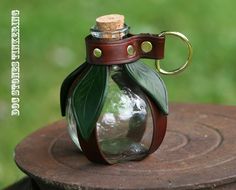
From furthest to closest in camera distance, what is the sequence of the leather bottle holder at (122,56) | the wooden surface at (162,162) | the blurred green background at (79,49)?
the blurred green background at (79,49), the leather bottle holder at (122,56), the wooden surface at (162,162)

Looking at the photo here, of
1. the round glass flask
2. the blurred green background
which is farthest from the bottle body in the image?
the blurred green background

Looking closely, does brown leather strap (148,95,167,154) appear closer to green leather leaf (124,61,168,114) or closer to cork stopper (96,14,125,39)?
green leather leaf (124,61,168,114)

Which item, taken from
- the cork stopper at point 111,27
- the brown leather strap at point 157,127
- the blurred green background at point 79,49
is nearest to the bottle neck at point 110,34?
the cork stopper at point 111,27

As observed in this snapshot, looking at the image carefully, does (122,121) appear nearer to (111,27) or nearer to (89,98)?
(89,98)

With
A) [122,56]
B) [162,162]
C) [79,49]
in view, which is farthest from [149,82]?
[79,49]

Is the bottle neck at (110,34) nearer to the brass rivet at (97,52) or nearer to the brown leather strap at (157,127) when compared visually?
the brass rivet at (97,52)
